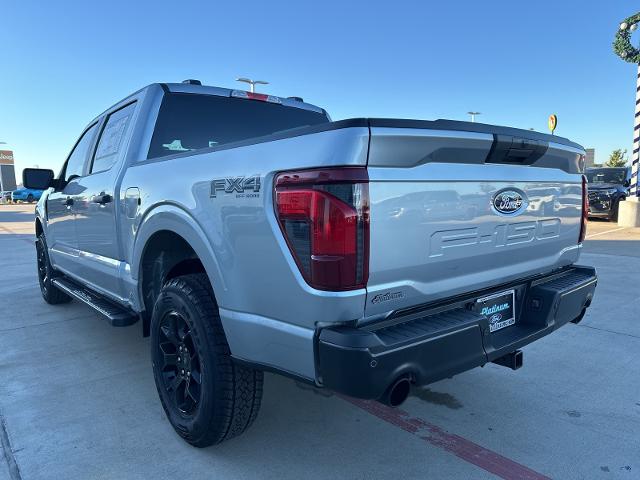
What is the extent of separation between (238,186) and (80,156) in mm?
3228

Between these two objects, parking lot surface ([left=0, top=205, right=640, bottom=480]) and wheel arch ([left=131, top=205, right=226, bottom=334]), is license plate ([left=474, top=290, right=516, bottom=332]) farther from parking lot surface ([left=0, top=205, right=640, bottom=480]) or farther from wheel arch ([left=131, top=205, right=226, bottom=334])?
wheel arch ([left=131, top=205, right=226, bottom=334])

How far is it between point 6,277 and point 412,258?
7.89 metres

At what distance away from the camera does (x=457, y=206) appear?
2.11 meters

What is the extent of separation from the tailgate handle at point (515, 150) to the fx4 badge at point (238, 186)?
1113mm

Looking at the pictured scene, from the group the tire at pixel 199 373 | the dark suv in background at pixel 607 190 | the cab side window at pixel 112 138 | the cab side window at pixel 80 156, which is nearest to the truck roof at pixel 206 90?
the cab side window at pixel 112 138

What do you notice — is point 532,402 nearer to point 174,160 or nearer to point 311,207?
point 311,207

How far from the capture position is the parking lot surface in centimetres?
240

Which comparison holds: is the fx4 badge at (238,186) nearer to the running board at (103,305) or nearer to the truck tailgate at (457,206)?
the truck tailgate at (457,206)

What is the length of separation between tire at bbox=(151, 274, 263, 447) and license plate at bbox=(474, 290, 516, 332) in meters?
1.20

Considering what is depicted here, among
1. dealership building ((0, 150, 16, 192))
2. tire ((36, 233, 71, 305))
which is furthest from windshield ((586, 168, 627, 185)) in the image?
dealership building ((0, 150, 16, 192))

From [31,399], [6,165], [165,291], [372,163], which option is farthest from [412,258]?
[6,165]

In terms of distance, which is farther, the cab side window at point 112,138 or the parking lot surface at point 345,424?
the cab side window at point 112,138

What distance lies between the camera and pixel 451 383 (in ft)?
11.1

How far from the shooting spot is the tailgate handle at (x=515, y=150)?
224 cm
